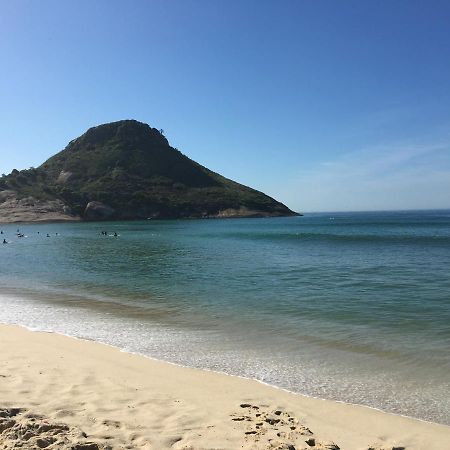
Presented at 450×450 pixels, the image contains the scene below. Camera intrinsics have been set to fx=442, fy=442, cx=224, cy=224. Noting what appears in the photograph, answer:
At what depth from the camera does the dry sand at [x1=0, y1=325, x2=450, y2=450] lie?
5918 mm

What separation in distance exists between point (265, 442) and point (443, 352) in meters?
6.97

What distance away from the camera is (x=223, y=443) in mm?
5918

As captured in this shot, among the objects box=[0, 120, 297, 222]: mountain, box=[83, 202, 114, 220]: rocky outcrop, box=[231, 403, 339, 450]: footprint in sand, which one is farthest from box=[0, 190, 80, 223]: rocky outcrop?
box=[231, 403, 339, 450]: footprint in sand

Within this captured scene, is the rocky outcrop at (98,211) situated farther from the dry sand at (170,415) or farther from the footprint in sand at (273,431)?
the footprint in sand at (273,431)

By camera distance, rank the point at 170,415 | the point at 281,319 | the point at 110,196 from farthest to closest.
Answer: the point at 110,196, the point at 281,319, the point at 170,415

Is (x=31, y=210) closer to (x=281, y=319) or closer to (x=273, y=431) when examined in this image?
(x=281, y=319)

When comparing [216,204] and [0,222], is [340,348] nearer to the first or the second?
[0,222]

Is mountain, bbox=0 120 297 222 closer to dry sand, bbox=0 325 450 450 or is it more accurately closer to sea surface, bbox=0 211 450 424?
sea surface, bbox=0 211 450 424

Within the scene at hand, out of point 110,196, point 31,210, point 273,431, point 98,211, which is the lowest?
point 273,431

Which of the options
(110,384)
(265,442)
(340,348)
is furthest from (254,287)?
(265,442)

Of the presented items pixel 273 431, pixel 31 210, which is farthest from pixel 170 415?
pixel 31 210

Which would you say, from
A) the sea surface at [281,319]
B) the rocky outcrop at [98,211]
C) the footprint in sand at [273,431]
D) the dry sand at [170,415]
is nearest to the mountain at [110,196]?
the rocky outcrop at [98,211]

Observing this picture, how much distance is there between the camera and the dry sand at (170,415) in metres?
5.92

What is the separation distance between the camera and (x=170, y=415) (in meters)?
6.88
